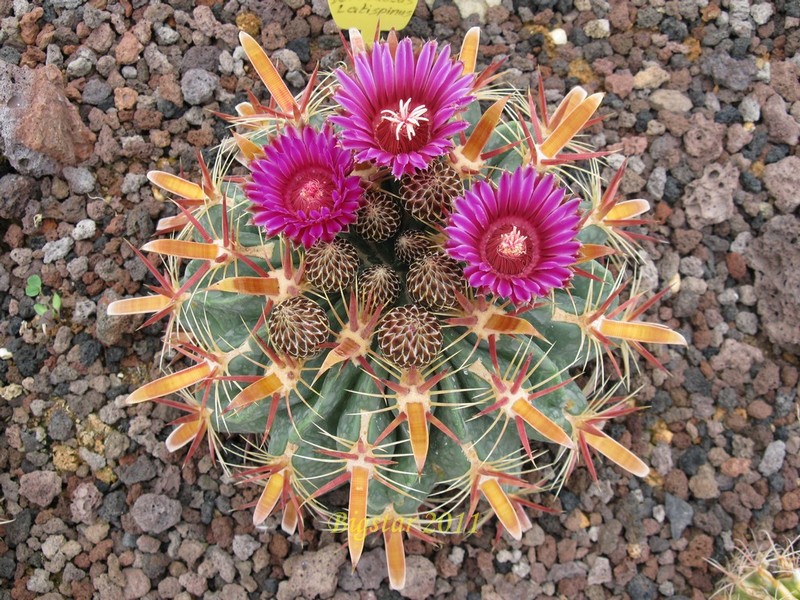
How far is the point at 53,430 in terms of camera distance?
2.57 metres

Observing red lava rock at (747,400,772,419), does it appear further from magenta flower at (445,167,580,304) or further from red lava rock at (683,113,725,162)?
magenta flower at (445,167,580,304)

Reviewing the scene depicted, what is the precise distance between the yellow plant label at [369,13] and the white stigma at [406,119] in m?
1.03

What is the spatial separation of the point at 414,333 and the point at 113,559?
147 centimetres

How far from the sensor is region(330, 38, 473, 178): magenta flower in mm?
1561

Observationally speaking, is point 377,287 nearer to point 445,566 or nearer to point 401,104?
point 401,104

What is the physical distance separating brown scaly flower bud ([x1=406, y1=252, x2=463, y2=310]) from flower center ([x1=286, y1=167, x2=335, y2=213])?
243 mm

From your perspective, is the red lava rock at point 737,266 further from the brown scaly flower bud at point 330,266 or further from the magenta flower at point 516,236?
the brown scaly flower bud at point 330,266

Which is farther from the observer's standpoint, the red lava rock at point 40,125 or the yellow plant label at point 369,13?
the red lava rock at point 40,125

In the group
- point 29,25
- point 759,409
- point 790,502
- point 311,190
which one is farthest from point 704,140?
point 29,25

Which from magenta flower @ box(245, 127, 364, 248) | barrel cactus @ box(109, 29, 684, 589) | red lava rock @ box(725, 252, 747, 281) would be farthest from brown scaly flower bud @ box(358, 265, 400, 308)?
red lava rock @ box(725, 252, 747, 281)

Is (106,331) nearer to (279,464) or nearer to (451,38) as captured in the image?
(279,464)

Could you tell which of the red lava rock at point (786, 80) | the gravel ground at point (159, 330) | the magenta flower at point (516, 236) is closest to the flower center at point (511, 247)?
the magenta flower at point (516, 236)

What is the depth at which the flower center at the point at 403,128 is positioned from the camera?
60.3 inches

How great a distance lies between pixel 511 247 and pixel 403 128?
0.32m
